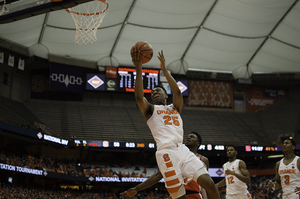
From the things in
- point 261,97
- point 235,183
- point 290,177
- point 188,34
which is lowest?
point 235,183

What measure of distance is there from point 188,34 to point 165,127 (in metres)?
23.8

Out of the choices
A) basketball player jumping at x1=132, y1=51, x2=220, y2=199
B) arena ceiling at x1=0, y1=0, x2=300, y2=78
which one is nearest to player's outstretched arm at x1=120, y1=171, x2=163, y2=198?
basketball player jumping at x1=132, y1=51, x2=220, y2=199

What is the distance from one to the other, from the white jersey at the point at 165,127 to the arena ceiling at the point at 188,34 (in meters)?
18.3

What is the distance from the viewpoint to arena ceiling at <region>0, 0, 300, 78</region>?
79.0ft

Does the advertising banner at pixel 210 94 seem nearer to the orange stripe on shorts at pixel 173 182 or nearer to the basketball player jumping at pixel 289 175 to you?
the basketball player jumping at pixel 289 175

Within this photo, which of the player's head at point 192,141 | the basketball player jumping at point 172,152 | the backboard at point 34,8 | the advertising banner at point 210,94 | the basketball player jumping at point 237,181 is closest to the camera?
the basketball player jumping at point 172,152

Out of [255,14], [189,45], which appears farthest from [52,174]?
[255,14]

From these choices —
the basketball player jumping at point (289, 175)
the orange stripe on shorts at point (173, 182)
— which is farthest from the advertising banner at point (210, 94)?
the orange stripe on shorts at point (173, 182)

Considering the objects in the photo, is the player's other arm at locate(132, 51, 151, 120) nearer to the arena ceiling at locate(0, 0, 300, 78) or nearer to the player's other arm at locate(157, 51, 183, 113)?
the player's other arm at locate(157, 51, 183, 113)

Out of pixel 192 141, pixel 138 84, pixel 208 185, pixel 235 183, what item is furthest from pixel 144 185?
pixel 235 183

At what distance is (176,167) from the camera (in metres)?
4.73

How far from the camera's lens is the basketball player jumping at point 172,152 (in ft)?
15.4

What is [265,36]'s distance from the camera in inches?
1123

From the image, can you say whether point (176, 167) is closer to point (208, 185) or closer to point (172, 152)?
point (172, 152)
